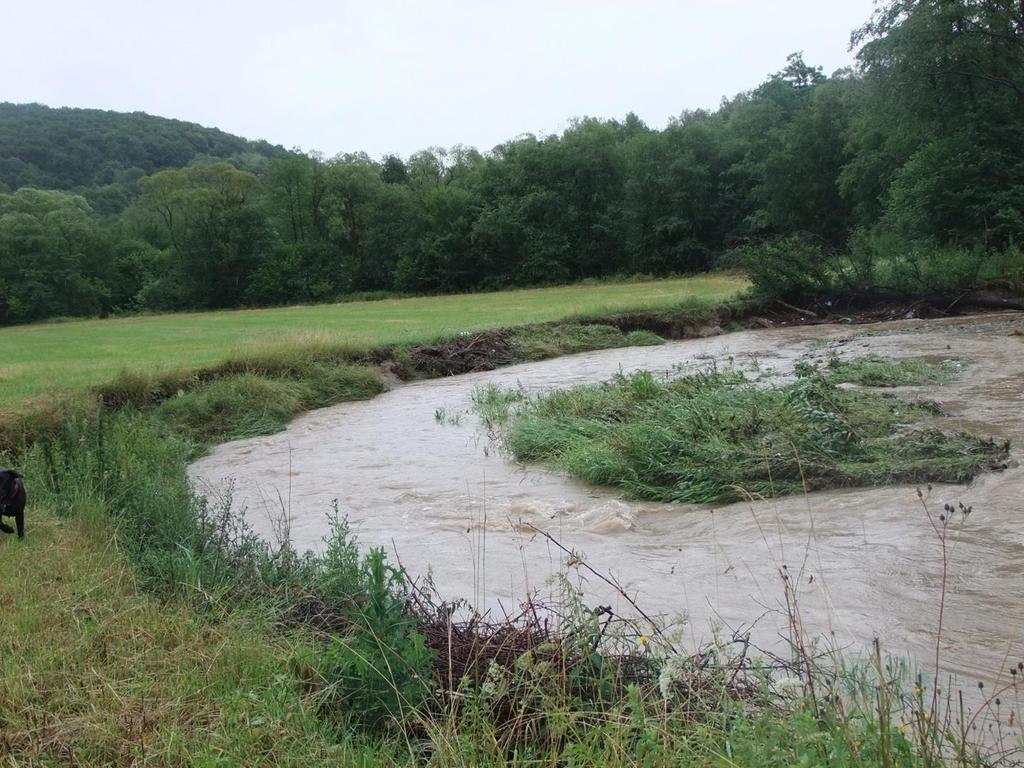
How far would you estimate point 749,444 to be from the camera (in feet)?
29.9

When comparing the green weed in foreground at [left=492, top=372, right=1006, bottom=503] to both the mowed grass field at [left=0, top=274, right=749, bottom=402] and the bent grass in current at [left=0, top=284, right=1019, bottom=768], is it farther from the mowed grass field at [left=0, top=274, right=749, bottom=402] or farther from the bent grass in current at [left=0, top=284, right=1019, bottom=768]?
the mowed grass field at [left=0, top=274, right=749, bottom=402]

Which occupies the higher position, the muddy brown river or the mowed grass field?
the mowed grass field

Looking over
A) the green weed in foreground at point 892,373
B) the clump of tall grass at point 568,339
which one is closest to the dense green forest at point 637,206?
the clump of tall grass at point 568,339

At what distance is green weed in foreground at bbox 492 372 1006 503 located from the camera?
8250 mm

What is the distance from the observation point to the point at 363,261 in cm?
6931

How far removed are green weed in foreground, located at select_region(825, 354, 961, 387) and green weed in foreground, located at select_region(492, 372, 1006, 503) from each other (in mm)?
1875

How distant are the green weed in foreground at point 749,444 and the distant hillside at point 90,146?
9647 centimetres

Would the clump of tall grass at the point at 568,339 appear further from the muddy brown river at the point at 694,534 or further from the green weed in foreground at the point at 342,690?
the green weed in foreground at the point at 342,690

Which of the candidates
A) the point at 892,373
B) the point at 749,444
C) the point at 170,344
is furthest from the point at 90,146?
the point at 749,444

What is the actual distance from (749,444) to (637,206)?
179 feet

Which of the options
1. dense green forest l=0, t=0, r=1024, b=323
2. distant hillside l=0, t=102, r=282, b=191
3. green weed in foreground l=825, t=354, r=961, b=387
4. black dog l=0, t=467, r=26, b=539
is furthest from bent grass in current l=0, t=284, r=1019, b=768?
distant hillside l=0, t=102, r=282, b=191

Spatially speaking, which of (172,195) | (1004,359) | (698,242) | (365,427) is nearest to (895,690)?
(365,427)

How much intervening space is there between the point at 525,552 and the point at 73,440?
564 centimetres

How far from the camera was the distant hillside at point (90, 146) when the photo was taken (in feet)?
317
